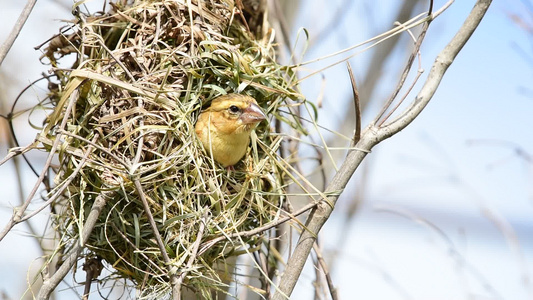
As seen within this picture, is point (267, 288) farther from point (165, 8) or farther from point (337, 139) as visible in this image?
point (337, 139)

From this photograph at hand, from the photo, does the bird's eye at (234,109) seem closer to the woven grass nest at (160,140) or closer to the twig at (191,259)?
the woven grass nest at (160,140)

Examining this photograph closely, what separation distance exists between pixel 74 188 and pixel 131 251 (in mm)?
346

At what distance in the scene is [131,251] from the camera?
8.41 ft

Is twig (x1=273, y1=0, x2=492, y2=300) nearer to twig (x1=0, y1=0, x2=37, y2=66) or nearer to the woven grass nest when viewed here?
the woven grass nest

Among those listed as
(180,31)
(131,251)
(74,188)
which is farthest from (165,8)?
(131,251)

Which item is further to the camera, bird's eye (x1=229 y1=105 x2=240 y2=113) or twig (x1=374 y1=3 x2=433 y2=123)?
bird's eye (x1=229 y1=105 x2=240 y2=113)

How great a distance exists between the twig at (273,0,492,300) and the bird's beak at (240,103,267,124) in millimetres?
565

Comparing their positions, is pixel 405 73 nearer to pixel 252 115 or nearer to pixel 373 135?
pixel 373 135

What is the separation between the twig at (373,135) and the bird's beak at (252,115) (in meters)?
0.57

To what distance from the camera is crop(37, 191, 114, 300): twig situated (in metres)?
2.05

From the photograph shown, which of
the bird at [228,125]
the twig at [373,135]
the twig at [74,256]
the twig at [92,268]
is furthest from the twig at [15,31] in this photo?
the twig at [373,135]

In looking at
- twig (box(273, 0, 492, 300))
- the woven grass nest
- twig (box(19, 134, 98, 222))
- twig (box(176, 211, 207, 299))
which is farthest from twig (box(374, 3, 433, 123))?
twig (box(19, 134, 98, 222))

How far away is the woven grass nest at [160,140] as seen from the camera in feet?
7.93

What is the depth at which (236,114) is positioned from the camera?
2680 mm
